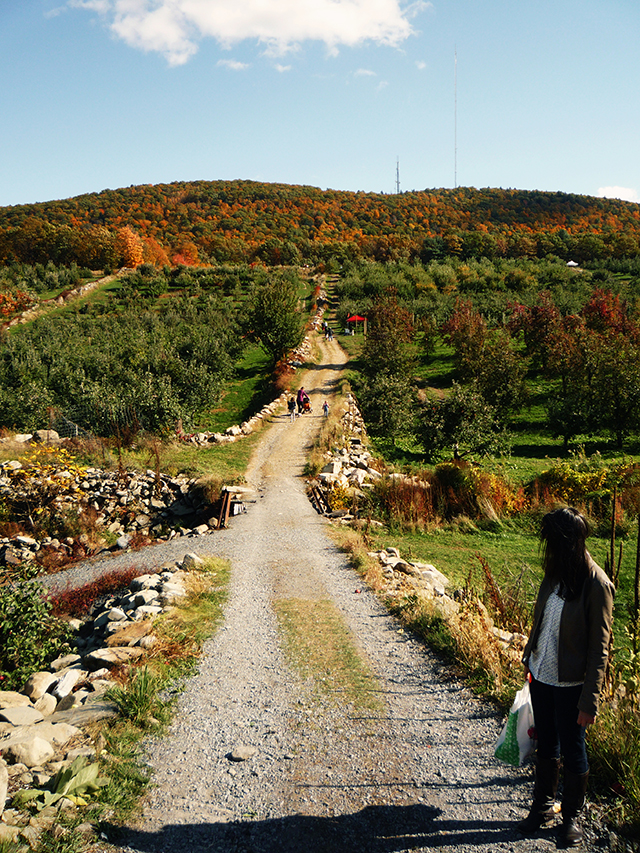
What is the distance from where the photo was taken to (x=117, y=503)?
15.4 metres

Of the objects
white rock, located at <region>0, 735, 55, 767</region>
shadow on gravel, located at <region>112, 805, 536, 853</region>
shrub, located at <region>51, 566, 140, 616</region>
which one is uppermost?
white rock, located at <region>0, 735, 55, 767</region>

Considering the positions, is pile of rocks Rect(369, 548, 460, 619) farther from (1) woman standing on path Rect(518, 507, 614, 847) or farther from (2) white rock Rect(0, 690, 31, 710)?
(2) white rock Rect(0, 690, 31, 710)

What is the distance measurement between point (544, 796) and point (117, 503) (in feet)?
48.0

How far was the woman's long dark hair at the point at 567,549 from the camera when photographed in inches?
123

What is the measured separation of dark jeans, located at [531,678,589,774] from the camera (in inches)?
124

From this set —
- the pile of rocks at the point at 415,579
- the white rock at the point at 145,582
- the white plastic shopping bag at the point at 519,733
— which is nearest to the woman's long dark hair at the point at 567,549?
the white plastic shopping bag at the point at 519,733

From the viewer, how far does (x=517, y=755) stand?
349cm


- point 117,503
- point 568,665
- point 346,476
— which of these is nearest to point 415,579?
point 568,665

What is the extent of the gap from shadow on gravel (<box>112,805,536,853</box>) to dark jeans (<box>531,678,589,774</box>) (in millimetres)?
659

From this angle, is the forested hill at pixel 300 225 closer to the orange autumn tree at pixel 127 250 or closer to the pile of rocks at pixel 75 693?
the orange autumn tree at pixel 127 250

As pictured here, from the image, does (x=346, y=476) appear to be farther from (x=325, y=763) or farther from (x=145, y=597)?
(x=325, y=763)

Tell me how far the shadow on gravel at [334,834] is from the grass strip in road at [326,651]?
153 cm

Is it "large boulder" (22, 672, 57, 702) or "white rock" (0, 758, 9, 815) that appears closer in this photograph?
"white rock" (0, 758, 9, 815)

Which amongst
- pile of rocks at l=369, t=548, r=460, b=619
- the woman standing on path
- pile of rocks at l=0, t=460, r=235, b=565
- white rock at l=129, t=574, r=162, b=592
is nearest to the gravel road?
the woman standing on path
